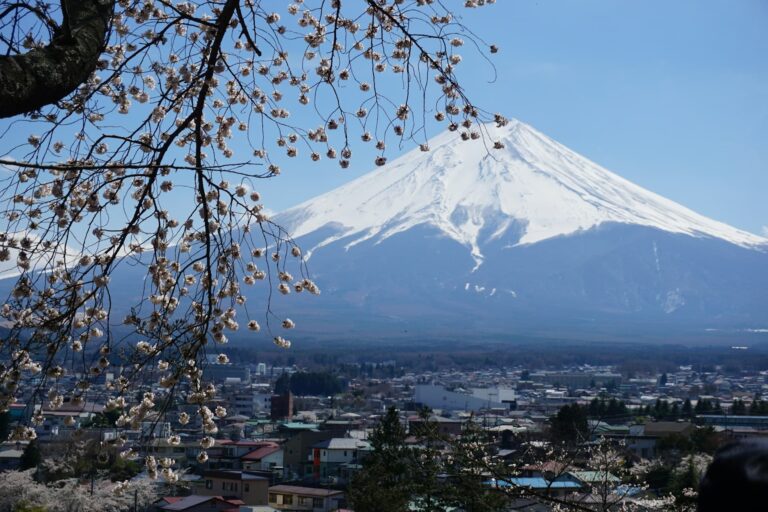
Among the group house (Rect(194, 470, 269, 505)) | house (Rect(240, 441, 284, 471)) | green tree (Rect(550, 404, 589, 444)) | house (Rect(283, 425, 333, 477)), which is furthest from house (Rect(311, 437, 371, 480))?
green tree (Rect(550, 404, 589, 444))

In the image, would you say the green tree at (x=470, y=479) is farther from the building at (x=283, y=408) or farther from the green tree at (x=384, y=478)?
the building at (x=283, y=408)

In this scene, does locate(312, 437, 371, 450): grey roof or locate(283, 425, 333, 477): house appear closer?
locate(312, 437, 371, 450): grey roof

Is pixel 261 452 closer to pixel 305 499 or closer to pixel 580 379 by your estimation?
pixel 305 499

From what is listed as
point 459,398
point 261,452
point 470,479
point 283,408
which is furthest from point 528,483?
point 459,398

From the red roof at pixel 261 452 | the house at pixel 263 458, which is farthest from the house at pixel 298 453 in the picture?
the red roof at pixel 261 452

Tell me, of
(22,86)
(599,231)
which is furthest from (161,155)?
→ (599,231)

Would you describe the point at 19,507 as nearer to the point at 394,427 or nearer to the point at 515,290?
the point at 394,427

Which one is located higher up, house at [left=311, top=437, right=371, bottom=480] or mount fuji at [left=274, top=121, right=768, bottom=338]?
mount fuji at [left=274, top=121, right=768, bottom=338]

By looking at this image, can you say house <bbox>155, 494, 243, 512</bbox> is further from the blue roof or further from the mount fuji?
the mount fuji
